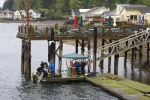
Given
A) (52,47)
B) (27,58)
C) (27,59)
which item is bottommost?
(27,59)

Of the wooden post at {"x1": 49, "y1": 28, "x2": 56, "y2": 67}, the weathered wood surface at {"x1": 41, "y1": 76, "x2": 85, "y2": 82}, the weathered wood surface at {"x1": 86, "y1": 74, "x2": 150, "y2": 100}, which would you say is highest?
the wooden post at {"x1": 49, "y1": 28, "x2": 56, "y2": 67}

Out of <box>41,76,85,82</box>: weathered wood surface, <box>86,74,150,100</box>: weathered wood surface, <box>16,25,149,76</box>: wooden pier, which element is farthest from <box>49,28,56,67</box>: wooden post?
<box>86,74,150,100</box>: weathered wood surface

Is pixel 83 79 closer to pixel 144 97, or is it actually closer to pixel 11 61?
pixel 144 97

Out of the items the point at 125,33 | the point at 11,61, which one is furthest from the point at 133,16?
the point at 125,33

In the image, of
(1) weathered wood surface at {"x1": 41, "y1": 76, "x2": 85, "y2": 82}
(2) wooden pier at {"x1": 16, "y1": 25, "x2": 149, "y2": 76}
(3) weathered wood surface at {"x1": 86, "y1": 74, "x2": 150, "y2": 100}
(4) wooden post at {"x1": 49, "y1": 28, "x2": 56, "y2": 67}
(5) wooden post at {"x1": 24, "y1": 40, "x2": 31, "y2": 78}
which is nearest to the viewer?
(3) weathered wood surface at {"x1": 86, "y1": 74, "x2": 150, "y2": 100}

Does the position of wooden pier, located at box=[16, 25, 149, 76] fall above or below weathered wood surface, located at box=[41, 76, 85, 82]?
above

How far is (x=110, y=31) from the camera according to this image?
4819 cm

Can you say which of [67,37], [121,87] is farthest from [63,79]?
[121,87]

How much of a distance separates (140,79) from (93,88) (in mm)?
8671

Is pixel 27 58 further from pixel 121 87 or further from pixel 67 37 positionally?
pixel 121 87

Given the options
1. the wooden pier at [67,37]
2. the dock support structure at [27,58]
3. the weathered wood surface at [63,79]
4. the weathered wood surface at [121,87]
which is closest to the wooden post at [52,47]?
the wooden pier at [67,37]

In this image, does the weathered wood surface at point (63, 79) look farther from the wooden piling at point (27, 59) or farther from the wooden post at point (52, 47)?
the wooden piling at point (27, 59)

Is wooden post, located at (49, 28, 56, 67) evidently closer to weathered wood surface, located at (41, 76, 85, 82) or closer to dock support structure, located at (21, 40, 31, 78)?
dock support structure, located at (21, 40, 31, 78)

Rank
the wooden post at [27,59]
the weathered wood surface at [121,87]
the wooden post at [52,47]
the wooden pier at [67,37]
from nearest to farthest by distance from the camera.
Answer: the weathered wood surface at [121,87] → the wooden post at [52,47] → the wooden pier at [67,37] → the wooden post at [27,59]
